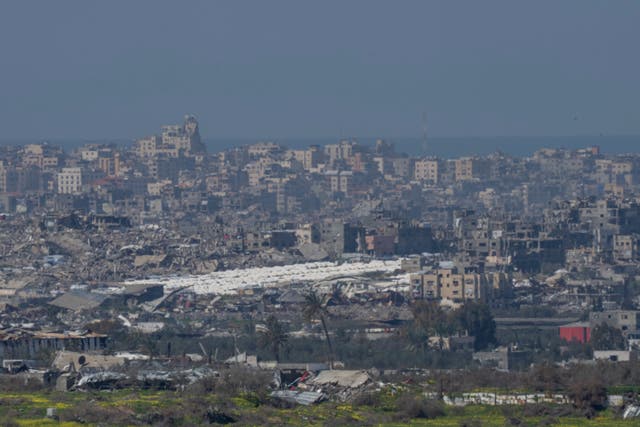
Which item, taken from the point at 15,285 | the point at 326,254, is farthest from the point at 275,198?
the point at 15,285

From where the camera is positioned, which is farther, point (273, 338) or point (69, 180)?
point (69, 180)

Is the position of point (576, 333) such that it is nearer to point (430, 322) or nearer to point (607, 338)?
point (607, 338)

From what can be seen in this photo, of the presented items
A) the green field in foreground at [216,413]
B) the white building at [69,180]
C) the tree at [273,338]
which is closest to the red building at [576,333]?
the tree at [273,338]

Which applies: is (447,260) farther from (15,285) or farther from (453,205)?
(453,205)

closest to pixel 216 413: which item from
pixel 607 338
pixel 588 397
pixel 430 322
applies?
pixel 588 397

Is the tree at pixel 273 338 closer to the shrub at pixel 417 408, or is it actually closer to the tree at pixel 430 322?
the tree at pixel 430 322

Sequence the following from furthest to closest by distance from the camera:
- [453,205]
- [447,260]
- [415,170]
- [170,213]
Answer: [415,170] < [453,205] < [170,213] < [447,260]
